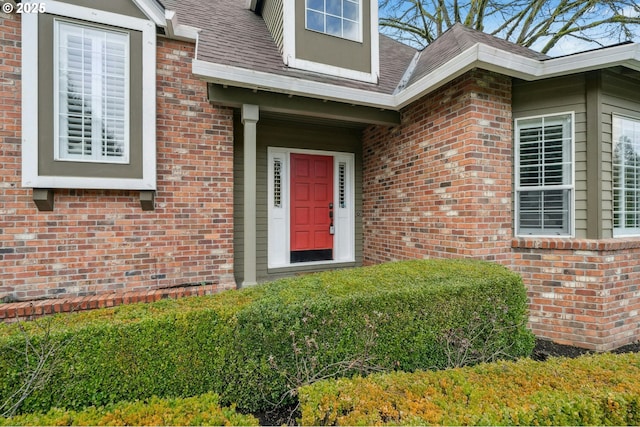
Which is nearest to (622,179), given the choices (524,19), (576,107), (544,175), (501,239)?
(544,175)

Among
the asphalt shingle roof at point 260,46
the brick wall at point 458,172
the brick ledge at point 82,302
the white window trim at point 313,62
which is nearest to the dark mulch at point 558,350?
the brick wall at point 458,172

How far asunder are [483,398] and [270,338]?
136 centimetres

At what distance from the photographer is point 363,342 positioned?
7.45 feet

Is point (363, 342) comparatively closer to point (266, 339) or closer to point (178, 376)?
point (266, 339)

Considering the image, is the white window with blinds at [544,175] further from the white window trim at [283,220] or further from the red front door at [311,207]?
the red front door at [311,207]

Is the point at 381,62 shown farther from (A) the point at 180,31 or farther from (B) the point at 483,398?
(B) the point at 483,398

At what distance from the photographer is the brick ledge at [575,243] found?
334 centimetres

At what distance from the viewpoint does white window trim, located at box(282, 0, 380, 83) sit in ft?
Answer: 13.9

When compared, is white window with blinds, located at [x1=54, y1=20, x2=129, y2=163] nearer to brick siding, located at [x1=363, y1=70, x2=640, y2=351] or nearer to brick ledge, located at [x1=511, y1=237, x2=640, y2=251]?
brick siding, located at [x1=363, y1=70, x2=640, y2=351]

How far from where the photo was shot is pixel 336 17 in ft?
14.8

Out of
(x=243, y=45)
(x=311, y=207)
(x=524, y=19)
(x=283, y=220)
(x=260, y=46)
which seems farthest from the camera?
(x=524, y=19)

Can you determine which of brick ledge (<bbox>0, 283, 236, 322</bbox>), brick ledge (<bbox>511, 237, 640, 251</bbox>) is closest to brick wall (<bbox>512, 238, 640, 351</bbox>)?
brick ledge (<bbox>511, 237, 640, 251</bbox>)

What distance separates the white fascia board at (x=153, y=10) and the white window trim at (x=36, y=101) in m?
0.08

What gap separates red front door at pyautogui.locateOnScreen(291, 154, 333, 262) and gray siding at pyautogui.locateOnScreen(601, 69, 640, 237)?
151 inches
